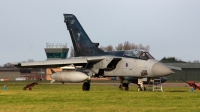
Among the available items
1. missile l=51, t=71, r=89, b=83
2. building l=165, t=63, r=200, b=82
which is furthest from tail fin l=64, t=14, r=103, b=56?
building l=165, t=63, r=200, b=82

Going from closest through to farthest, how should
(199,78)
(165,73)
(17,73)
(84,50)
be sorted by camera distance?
1. (165,73)
2. (84,50)
3. (199,78)
4. (17,73)

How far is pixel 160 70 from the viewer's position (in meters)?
25.7

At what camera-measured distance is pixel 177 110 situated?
14.4 meters

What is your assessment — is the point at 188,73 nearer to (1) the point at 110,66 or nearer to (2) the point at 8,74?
(2) the point at 8,74

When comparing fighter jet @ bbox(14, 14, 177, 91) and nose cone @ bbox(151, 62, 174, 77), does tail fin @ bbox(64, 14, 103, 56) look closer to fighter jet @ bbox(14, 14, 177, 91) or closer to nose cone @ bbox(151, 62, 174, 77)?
fighter jet @ bbox(14, 14, 177, 91)

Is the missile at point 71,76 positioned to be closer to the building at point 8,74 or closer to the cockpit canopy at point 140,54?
the cockpit canopy at point 140,54

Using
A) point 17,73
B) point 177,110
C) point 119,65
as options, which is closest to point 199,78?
point 17,73

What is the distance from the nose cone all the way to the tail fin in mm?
6692

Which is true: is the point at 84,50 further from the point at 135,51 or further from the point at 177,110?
the point at 177,110

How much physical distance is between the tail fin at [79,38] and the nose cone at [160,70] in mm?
6692

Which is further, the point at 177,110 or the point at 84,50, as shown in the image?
the point at 84,50

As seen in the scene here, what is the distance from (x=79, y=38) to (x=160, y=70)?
8.39 metres

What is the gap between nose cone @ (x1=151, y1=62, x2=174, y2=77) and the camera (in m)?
25.7

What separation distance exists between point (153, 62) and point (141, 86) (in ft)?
5.94
